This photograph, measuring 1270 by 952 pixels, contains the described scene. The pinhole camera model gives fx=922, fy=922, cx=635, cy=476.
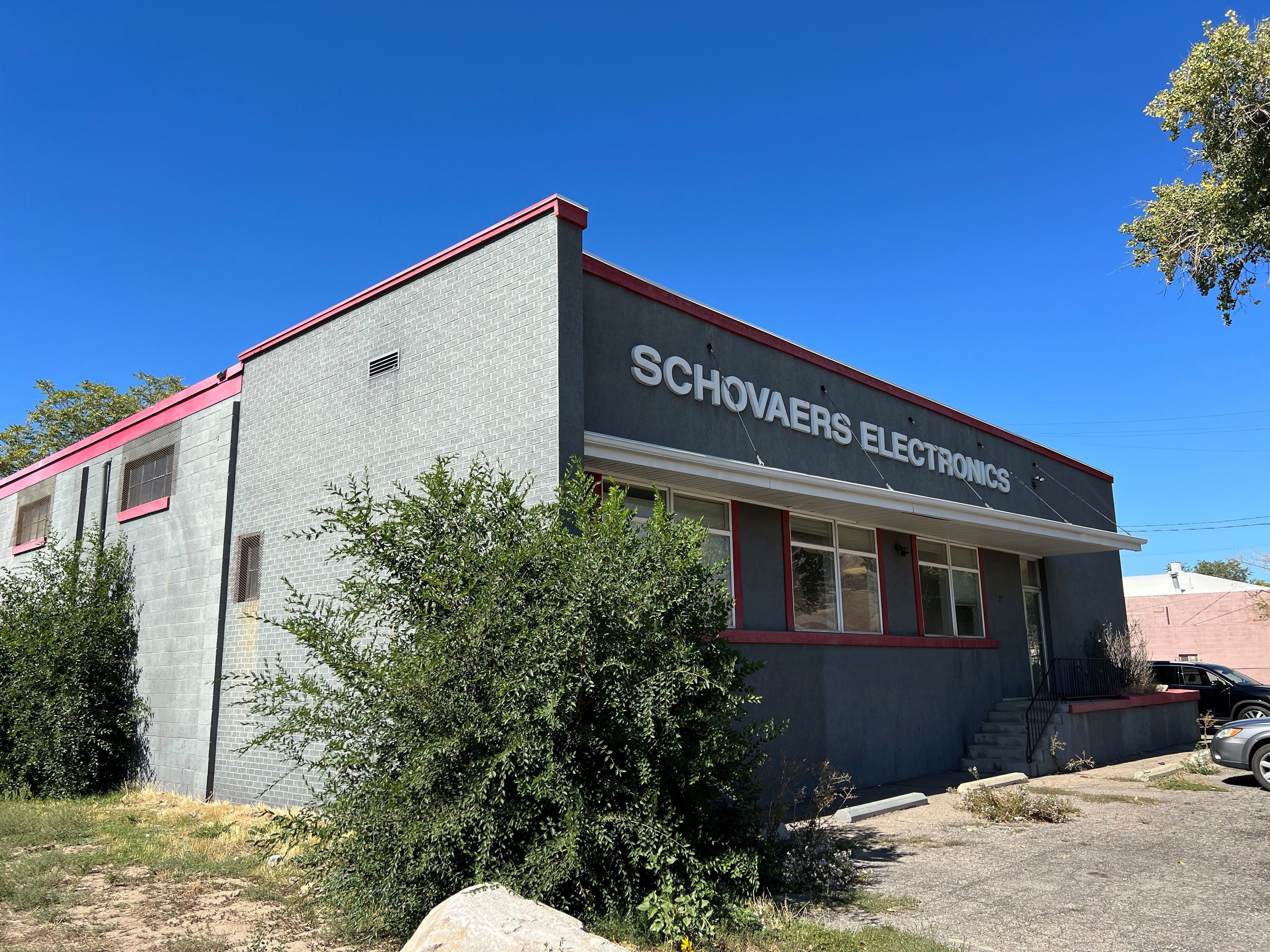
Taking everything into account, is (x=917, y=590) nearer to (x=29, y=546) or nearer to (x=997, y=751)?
(x=997, y=751)

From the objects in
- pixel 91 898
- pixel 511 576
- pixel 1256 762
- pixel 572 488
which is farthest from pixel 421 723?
pixel 1256 762

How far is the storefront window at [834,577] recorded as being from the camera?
43.2ft

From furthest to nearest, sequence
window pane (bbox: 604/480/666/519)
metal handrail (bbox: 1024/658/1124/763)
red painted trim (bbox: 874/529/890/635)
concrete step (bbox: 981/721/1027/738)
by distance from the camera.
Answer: metal handrail (bbox: 1024/658/1124/763) < concrete step (bbox: 981/721/1027/738) < red painted trim (bbox: 874/529/890/635) < window pane (bbox: 604/480/666/519)

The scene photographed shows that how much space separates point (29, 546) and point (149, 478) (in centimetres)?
525

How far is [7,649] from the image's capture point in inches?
553

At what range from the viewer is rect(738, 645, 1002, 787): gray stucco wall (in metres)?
12.0

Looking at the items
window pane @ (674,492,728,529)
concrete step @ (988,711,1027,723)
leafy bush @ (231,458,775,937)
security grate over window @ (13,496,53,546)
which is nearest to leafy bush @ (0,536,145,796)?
security grate over window @ (13,496,53,546)

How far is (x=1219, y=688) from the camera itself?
21.8m

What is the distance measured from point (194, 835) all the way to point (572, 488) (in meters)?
6.35

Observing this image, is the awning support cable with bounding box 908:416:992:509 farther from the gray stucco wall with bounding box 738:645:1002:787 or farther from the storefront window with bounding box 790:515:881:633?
the gray stucco wall with bounding box 738:645:1002:787

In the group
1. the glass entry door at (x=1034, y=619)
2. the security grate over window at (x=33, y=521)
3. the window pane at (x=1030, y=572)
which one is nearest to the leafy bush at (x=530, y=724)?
the glass entry door at (x=1034, y=619)

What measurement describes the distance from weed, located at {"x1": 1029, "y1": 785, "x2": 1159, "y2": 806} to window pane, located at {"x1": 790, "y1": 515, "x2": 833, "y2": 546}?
4.48 meters

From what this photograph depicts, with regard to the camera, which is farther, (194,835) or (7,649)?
(7,649)

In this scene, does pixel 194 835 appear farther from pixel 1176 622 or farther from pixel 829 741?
pixel 1176 622
